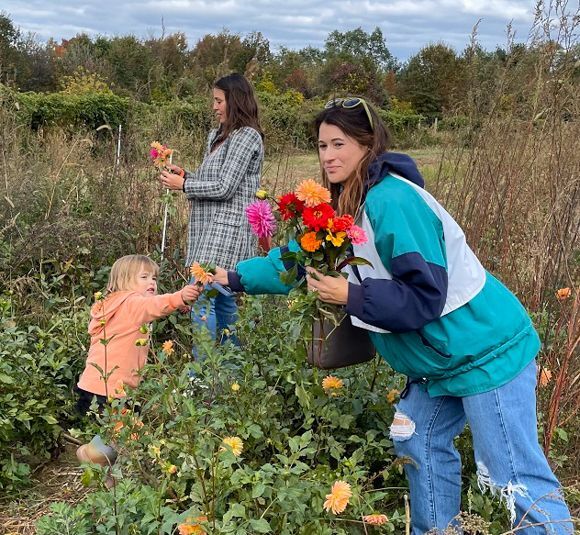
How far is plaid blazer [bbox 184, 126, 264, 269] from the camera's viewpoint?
374cm

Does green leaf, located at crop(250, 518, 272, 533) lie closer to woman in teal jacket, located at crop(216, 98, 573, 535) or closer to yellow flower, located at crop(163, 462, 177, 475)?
yellow flower, located at crop(163, 462, 177, 475)

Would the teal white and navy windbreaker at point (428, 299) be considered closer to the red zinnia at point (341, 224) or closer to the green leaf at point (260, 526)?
the red zinnia at point (341, 224)

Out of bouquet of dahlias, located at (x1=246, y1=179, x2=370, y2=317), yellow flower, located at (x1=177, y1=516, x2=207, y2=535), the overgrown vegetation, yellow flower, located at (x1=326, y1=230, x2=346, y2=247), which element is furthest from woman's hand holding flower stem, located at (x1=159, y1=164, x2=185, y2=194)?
yellow flower, located at (x1=177, y1=516, x2=207, y2=535)

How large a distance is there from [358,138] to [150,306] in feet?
4.56

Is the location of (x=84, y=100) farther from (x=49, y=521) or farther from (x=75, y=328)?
(x=49, y=521)

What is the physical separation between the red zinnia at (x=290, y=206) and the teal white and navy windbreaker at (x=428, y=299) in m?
0.20

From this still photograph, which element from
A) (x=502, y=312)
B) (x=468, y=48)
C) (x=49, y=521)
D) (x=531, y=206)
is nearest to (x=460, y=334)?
(x=502, y=312)

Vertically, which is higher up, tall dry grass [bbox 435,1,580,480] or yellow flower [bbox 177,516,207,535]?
tall dry grass [bbox 435,1,580,480]

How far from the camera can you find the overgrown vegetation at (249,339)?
1971 millimetres

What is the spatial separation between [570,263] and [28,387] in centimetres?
238

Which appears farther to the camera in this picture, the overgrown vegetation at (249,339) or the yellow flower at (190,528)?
the overgrown vegetation at (249,339)

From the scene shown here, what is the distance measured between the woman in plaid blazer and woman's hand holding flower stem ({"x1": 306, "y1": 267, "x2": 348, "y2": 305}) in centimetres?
186

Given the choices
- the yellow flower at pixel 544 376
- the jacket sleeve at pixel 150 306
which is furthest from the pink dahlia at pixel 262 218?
the yellow flower at pixel 544 376

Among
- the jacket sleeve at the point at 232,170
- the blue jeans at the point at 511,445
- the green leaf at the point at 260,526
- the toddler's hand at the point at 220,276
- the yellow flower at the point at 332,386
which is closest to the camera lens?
the green leaf at the point at 260,526
